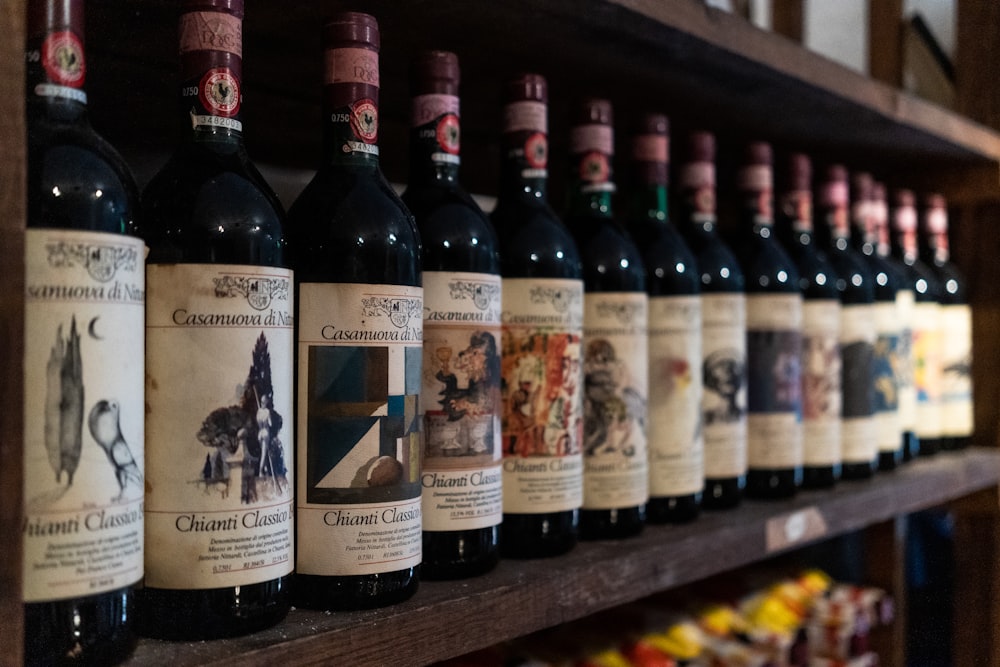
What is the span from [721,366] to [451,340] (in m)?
0.41

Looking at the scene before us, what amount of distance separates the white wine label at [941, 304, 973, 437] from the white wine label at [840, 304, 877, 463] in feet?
0.94

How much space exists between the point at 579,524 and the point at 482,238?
0.31 metres

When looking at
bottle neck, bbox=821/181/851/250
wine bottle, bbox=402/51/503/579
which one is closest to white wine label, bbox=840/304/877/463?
bottle neck, bbox=821/181/851/250

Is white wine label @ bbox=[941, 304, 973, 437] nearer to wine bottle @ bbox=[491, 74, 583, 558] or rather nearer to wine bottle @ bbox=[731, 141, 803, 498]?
wine bottle @ bbox=[731, 141, 803, 498]

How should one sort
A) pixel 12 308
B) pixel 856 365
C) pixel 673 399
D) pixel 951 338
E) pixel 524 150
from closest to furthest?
pixel 12 308, pixel 524 150, pixel 673 399, pixel 856 365, pixel 951 338

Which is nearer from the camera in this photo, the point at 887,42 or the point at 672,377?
the point at 672,377

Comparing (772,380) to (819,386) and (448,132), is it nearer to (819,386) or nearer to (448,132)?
(819,386)

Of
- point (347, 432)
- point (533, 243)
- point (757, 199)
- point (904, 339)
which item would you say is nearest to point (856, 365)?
point (904, 339)

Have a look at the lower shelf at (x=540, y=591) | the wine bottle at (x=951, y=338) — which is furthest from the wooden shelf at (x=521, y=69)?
the lower shelf at (x=540, y=591)

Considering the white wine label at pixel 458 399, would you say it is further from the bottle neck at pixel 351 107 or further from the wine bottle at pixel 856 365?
the wine bottle at pixel 856 365

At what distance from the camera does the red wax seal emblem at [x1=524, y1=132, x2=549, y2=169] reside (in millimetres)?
825

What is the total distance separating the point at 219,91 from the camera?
0.58 m

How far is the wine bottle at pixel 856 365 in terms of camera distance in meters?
1.21

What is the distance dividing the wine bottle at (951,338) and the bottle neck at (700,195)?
608 mm
